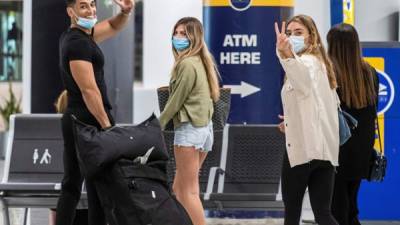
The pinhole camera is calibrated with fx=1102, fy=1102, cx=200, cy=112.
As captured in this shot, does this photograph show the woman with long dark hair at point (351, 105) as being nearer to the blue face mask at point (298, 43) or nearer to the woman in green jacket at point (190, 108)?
the blue face mask at point (298, 43)

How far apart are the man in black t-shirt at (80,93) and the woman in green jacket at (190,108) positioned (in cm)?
69

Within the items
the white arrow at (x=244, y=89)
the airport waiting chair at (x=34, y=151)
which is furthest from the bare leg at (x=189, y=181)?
the white arrow at (x=244, y=89)

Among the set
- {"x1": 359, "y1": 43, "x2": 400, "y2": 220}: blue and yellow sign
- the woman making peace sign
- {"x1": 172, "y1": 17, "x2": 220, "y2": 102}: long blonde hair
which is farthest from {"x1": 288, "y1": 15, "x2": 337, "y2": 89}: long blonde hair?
{"x1": 359, "y1": 43, "x2": 400, "y2": 220}: blue and yellow sign

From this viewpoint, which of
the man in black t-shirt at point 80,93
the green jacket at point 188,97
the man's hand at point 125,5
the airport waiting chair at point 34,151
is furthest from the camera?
the airport waiting chair at point 34,151

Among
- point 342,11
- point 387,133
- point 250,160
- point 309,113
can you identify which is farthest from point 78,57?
point 342,11

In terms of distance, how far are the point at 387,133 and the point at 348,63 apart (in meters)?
1.76

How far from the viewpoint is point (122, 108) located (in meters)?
11.3

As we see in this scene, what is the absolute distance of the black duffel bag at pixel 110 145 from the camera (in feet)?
20.2

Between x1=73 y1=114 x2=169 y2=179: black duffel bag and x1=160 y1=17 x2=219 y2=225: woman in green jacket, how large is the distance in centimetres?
88

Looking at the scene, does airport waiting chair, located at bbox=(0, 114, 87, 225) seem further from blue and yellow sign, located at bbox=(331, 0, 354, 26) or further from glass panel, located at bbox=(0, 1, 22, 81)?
glass panel, located at bbox=(0, 1, 22, 81)

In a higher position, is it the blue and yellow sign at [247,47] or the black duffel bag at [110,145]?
the blue and yellow sign at [247,47]

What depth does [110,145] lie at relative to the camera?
6.17m

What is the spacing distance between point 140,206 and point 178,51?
5.13 feet

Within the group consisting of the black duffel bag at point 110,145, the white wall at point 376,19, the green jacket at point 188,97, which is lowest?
the black duffel bag at point 110,145
